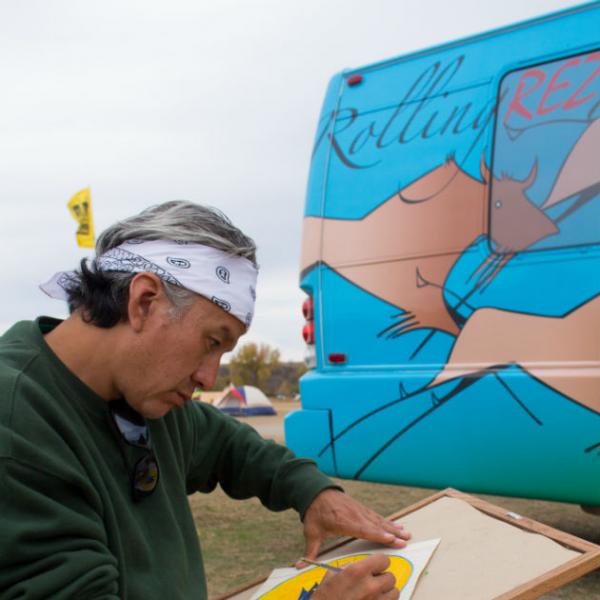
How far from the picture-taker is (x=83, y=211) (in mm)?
11695

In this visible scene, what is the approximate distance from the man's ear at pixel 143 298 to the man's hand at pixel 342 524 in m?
0.69

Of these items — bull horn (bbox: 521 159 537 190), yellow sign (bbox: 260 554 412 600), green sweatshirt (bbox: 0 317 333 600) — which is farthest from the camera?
bull horn (bbox: 521 159 537 190)

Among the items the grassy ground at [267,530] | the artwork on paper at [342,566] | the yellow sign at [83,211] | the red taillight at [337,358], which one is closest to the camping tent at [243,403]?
the yellow sign at [83,211]

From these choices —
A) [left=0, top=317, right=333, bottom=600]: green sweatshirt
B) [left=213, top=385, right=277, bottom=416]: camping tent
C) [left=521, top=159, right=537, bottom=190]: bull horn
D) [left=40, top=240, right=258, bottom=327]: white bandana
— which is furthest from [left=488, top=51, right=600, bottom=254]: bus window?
[left=213, top=385, right=277, bottom=416]: camping tent

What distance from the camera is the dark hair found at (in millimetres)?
1541

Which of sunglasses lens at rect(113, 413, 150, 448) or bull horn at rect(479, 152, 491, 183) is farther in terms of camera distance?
bull horn at rect(479, 152, 491, 183)

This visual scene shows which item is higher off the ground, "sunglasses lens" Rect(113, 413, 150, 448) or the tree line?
"sunglasses lens" Rect(113, 413, 150, 448)

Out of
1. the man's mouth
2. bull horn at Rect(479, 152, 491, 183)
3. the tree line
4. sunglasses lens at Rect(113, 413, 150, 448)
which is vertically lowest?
the tree line

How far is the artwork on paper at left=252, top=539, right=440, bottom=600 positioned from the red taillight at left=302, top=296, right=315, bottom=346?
6.79 feet

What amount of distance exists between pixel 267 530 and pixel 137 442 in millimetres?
3171

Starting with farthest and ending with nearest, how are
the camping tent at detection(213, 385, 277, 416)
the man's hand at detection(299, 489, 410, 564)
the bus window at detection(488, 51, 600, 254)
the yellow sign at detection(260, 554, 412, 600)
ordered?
1. the camping tent at detection(213, 385, 277, 416)
2. the bus window at detection(488, 51, 600, 254)
3. the man's hand at detection(299, 489, 410, 564)
4. the yellow sign at detection(260, 554, 412, 600)

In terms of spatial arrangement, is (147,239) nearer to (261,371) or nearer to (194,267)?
(194,267)

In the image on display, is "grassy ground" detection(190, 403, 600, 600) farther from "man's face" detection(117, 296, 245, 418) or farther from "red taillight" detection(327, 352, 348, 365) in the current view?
"man's face" detection(117, 296, 245, 418)

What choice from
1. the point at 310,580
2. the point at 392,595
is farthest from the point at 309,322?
the point at 392,595
